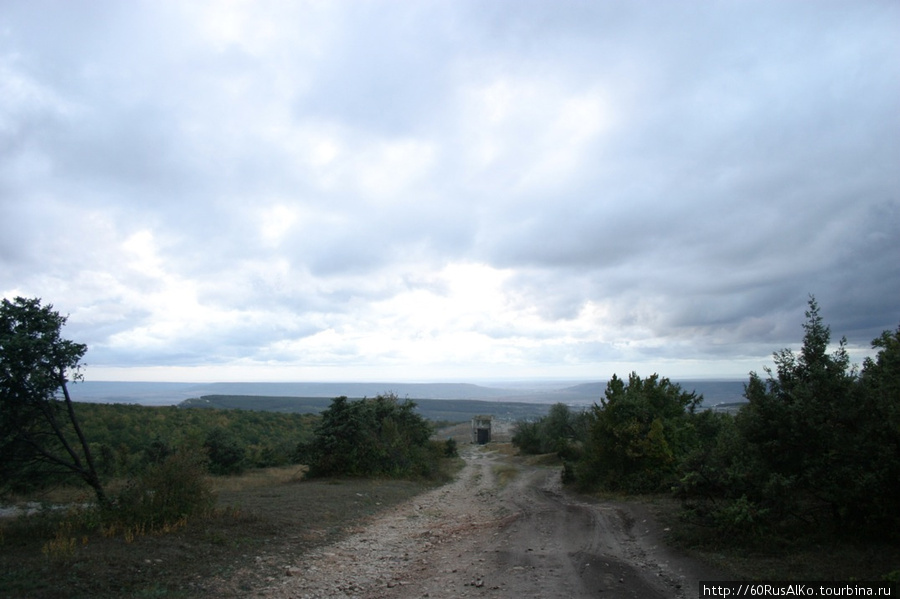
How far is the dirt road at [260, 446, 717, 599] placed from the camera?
859cm

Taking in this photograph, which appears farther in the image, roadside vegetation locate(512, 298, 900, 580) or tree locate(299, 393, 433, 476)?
tree locate(299, 393, 433, 476)

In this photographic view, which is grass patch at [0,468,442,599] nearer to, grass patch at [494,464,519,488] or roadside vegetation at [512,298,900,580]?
roadside vegetation at [512,298,900,580]

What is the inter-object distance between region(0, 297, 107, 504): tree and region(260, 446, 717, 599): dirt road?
20.3 feet

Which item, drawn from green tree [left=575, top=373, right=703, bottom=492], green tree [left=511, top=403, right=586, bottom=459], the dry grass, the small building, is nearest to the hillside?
the small building

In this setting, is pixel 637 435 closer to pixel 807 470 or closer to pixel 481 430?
pixel 807 470

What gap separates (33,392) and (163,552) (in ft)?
17.6

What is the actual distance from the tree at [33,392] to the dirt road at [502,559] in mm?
6189

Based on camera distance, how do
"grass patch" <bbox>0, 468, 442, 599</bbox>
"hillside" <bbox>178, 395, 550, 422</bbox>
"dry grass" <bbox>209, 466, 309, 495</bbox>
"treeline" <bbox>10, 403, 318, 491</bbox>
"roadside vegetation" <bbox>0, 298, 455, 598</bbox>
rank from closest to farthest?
"grass patch" <bbox>0, 468, 442, 599</bbox> → "roadside vegetation" <bbox>0, 298, 455, 598</bbox> → "dry grass" <bbox>209, 466, 309, 495</bbox> → "treeline" <bbox>10, 403, 318, 491</bbox> → "hillside" <bbox>178, 395, 550, 422</bbox>

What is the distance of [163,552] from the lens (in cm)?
963

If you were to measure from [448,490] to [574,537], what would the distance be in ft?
46.1

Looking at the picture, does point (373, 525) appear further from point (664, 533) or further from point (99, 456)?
point (99, 456)

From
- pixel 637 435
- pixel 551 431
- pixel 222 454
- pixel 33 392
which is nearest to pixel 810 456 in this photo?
pixel 637 435

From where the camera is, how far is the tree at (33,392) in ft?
37.0

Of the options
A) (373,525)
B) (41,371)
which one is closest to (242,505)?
(373,525)
